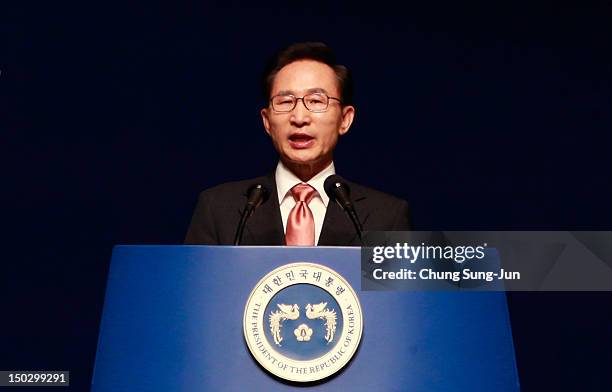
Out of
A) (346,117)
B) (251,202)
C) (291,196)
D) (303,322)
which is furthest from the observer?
(346,117)

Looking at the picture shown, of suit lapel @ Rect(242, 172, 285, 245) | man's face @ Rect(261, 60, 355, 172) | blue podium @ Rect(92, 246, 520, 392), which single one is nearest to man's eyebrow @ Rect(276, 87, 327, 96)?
man's face @ Rect(261, 60, 355, 172)

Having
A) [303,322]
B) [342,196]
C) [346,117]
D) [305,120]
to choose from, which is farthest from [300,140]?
[303,322]

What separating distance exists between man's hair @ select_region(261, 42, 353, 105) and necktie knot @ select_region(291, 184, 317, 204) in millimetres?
234

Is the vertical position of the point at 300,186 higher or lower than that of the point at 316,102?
lower

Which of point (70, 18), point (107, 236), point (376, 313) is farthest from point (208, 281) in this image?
point (70, 18)

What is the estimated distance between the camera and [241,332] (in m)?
1.48

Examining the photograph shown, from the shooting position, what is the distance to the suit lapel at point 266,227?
78.2 inches

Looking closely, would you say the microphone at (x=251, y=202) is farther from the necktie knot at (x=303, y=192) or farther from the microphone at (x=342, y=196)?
the necktie knot at (x=303, y=192)

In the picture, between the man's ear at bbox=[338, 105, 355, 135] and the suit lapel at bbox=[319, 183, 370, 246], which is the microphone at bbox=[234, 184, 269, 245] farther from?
the man's ear at bbox=[338, 105, 355, 135]

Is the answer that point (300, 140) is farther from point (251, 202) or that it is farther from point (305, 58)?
point (251, 202)

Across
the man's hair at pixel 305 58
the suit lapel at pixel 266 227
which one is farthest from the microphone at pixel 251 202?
the man's hair at pixel 305 58

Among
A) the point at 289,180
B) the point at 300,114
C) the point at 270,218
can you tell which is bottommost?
the point at 270,218

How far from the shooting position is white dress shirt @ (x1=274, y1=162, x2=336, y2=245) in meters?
2.04

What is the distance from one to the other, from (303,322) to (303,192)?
0.62 meters
